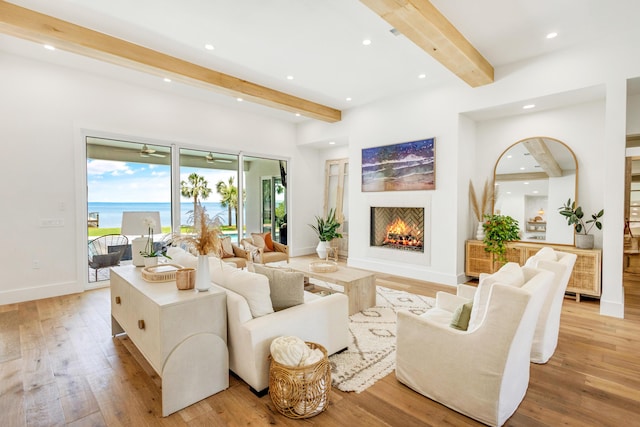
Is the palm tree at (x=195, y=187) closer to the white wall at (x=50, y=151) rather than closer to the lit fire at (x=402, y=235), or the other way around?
the white wall at (x=50, y=151)

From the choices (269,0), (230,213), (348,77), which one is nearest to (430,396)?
(269,0)

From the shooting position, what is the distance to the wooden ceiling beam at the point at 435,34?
107 inches

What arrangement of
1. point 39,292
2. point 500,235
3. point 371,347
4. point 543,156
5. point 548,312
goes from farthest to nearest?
point 543,156 < point 500,235 < point 39,292 < point 371,347 < point 548,312

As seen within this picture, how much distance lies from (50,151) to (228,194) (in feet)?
9.50

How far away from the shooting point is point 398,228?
6.06m

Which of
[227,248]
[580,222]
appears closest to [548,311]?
[580,222]

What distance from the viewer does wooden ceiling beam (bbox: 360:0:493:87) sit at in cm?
271

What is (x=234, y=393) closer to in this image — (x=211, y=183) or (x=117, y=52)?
(x=117, y=52)

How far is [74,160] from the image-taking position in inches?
180

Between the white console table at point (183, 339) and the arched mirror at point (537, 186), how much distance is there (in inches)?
187

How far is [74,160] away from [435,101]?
223 inches

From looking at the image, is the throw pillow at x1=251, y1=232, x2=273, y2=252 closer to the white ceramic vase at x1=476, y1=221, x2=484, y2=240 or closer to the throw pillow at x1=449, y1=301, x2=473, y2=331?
the white ceramic vase at x1=476, y1=221, x2=484, y2=240

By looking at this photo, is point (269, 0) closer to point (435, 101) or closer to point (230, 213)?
point (435, 101)

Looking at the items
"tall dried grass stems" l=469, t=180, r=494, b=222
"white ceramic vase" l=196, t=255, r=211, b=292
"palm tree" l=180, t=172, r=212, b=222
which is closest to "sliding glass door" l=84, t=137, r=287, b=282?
"palm tree" l=180, t=172, r=212, b=222
